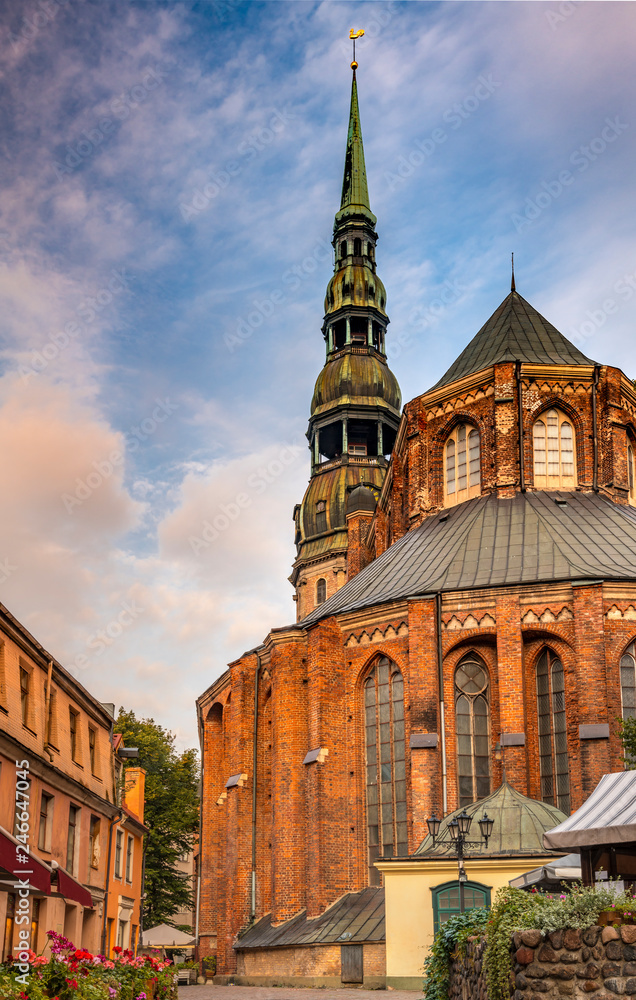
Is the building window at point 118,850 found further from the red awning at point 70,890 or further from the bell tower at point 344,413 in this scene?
the bell tower at point 344,413

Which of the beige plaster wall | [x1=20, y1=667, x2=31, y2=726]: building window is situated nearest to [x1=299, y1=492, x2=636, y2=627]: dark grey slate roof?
the beige plaster wall

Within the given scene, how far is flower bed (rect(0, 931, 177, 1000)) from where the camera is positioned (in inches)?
425

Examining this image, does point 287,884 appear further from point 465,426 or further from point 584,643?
point 465,426

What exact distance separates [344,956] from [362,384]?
39.4 meters

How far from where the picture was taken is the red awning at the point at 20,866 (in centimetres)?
1423

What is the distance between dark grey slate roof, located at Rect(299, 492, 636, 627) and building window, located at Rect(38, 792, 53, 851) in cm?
1353

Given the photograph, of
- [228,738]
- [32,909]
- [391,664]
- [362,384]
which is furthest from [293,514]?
[32,909]

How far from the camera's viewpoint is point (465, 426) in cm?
3950

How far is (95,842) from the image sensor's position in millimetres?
25562

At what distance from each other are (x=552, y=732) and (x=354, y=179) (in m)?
48.0

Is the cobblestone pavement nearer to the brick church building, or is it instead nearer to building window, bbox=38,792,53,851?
the brick church building

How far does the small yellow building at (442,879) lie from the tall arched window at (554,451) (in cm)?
1362

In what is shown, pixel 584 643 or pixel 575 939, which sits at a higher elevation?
pixel 584 643

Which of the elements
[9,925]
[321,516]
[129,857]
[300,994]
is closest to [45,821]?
[9,925]
